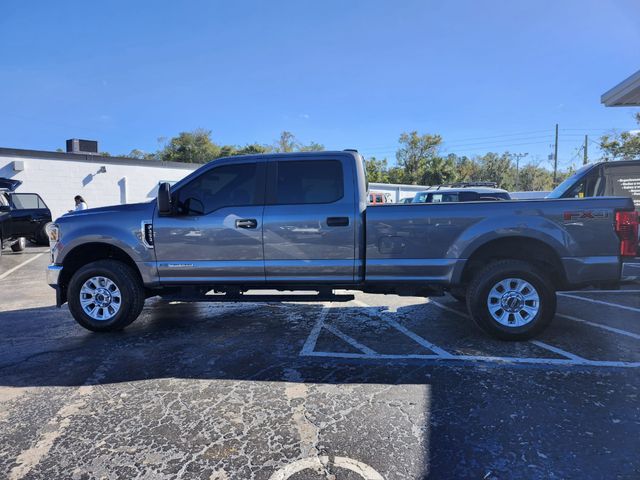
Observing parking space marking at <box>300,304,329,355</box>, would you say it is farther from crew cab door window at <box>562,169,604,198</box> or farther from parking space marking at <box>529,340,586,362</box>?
crew cab door window at <box>562,169,604,198</box>

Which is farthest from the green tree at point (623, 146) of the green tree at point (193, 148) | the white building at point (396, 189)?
the green tree at point (193, 148)

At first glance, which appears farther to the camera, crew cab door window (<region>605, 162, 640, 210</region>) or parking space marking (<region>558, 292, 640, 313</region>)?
crew cab door window (<region>605, 162, 640, 210</region>)

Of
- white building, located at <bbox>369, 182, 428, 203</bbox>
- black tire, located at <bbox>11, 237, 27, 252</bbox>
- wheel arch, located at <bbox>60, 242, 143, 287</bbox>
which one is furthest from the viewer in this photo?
white building, located at <bbox>369, 182, 428, 203</bbox>

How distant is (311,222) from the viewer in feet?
15.7

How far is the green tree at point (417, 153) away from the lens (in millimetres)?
48438

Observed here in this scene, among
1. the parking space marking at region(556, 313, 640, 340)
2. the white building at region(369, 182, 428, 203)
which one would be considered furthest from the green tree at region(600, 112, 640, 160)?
the parking space marking at region(556, 313, 640, 340)

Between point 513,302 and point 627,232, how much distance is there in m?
1.38

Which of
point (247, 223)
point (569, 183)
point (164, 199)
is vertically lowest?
point (247, 223)

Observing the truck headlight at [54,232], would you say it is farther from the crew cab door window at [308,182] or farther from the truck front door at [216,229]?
the crew cab door window at [308,182]

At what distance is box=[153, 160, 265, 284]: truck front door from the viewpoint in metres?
4.89

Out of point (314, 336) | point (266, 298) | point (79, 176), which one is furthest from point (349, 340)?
point (79, 176)

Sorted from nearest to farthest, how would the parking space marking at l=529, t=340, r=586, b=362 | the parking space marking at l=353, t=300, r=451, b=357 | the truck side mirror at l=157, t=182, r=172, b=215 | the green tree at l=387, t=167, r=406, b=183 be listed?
the parking space marking at l=529, t=340, r=586, b=362
the parking space marking at l=353, t=300, r=451, b=357
the truck side mirror at l=157, t=182, r=172, b=215
the green tree at l=387, t=167, r=406, b=183

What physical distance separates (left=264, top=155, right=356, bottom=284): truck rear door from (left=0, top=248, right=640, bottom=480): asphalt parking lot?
82cm

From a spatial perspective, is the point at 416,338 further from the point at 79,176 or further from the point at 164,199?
the point at 79,176
